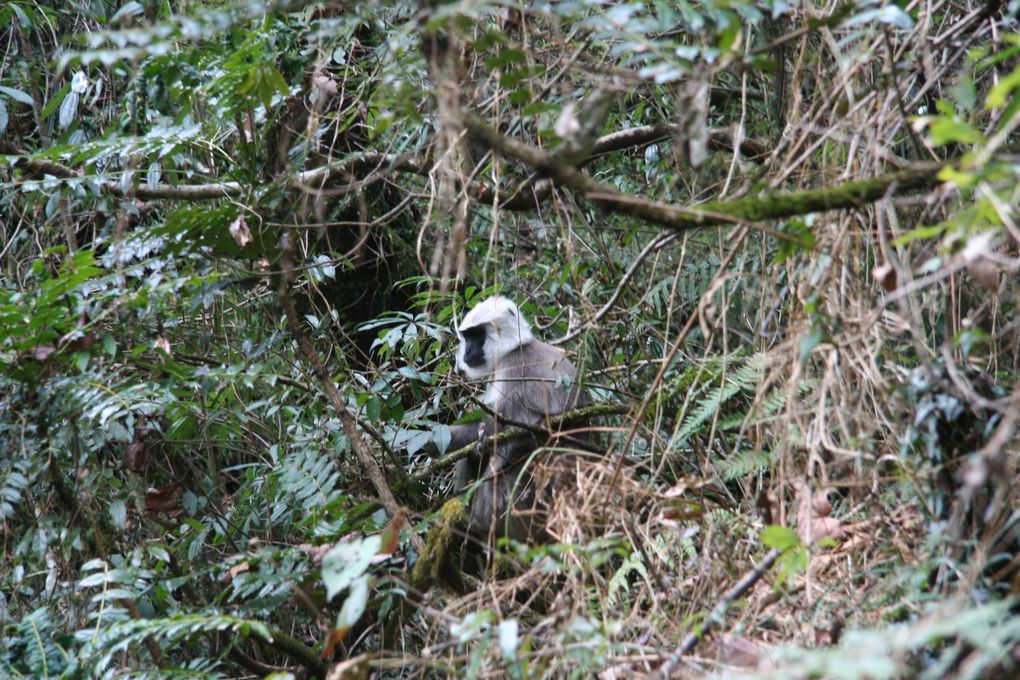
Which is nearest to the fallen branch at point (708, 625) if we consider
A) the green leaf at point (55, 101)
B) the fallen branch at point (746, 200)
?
the fallen branch at point (746, 200)

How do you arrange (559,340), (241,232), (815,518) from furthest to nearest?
(559,340) < (241,232) < (815,518)

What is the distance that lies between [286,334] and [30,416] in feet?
2.98

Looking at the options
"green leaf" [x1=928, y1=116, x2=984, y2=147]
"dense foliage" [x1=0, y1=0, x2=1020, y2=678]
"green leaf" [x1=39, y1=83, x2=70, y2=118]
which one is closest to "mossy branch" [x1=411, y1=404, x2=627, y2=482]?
"dense foliage" [x1=0, y1=0, x2=1020, y2=678]

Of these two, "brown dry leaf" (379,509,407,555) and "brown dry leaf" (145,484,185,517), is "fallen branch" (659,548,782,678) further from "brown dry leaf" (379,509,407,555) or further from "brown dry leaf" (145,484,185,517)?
"brown dry leaf" (145,484,185,517)

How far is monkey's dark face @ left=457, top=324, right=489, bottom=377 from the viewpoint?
5.20 m

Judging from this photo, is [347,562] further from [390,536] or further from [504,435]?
[504,435]

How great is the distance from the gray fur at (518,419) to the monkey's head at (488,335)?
0.06 metres

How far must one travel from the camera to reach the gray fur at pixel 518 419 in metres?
4.68

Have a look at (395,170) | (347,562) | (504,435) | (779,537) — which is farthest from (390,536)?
(395,170)

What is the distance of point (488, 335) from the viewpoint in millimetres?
5332

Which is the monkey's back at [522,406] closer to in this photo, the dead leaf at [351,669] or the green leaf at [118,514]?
the green leaf at [118,514]

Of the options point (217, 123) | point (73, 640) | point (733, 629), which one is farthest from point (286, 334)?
point (733, 629)

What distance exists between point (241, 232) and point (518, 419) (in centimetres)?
223

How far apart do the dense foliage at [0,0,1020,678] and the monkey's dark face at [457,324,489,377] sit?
0.89 ft
